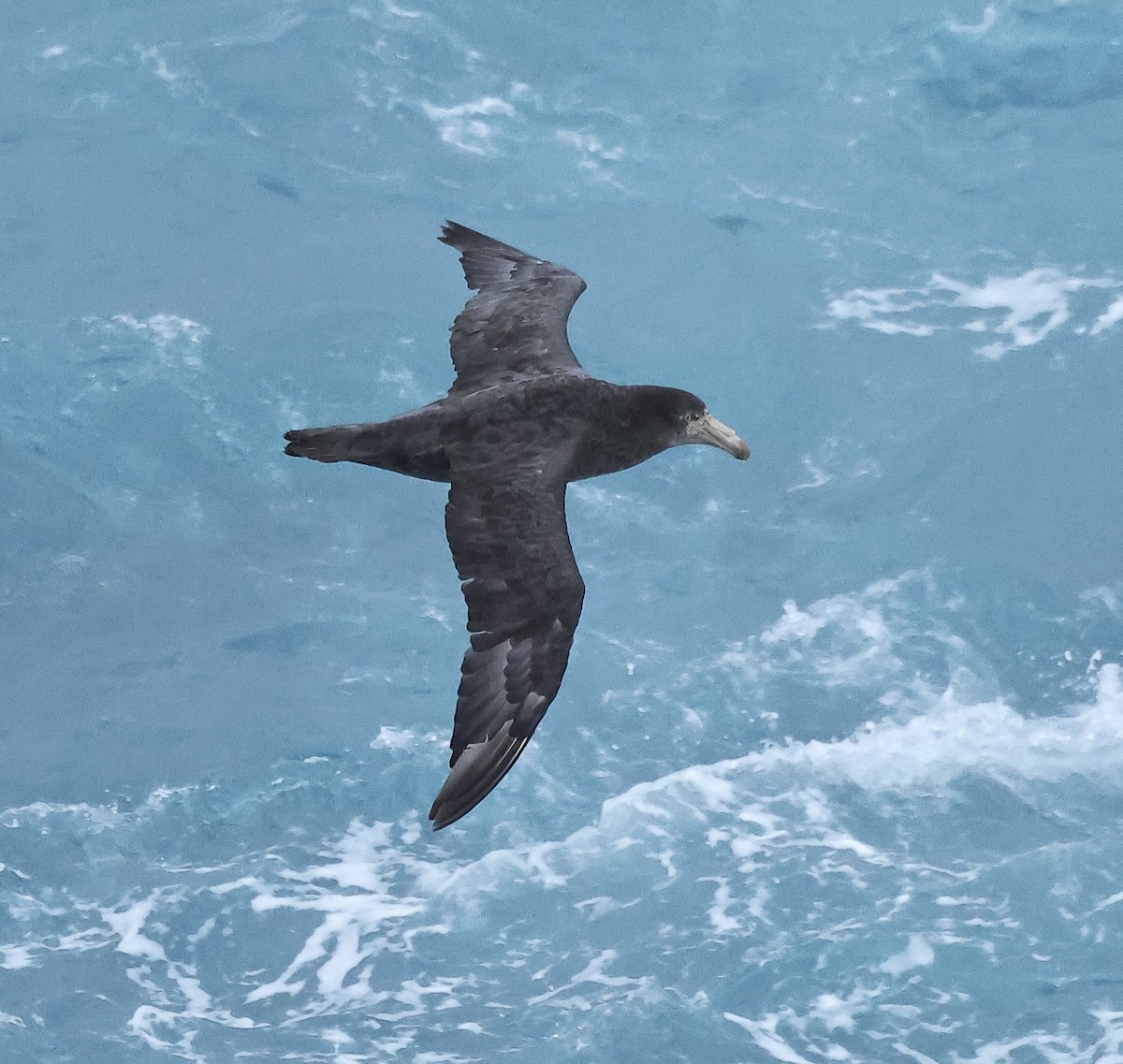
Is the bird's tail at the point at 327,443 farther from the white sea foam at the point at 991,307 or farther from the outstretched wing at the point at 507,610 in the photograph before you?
the white sea foam at the point at 991,307

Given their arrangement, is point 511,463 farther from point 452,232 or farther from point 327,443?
point 452,232

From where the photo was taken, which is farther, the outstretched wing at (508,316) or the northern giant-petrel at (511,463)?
the outstretched wing at (508,316)

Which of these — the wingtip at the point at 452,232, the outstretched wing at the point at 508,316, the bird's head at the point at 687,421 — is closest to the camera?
the bird's head at the point at 687,421

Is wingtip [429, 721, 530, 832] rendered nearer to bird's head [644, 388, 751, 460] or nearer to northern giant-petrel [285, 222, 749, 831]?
northern giant-petrel [285, 222, 749, 831]

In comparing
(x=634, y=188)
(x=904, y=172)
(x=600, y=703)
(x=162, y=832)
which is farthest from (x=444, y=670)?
(x=904, y=172)

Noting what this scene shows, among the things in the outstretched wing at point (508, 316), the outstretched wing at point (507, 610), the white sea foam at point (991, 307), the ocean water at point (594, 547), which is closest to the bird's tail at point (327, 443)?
the outstretched wing at point (507, 610)

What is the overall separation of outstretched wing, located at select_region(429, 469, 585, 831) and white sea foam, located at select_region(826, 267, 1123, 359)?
23.2 metres

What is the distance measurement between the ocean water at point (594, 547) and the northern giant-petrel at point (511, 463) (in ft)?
45.1

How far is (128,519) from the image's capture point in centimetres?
3984

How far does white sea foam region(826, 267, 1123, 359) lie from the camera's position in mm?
43875

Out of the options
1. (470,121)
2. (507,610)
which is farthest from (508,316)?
(470,121)

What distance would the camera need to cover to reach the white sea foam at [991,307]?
144 feet

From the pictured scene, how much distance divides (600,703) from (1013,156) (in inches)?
675

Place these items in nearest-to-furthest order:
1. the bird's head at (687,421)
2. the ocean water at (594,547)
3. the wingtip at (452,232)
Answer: the bird's head at (687,421), the wingtip at (452,232), the ocean water at (594,547)
